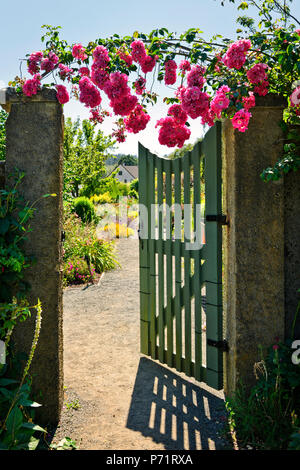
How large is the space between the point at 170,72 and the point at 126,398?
259 cm

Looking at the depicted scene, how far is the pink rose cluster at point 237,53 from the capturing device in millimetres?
2387

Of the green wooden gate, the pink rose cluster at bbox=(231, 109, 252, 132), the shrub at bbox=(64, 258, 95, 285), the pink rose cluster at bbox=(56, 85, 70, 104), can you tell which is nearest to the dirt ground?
the green wooden gate

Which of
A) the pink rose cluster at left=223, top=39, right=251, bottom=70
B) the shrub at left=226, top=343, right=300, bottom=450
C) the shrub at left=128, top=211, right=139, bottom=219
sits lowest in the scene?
the shrub at left=226, top=343, right=300, bottom=450

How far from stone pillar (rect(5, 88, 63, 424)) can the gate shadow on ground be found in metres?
0.81

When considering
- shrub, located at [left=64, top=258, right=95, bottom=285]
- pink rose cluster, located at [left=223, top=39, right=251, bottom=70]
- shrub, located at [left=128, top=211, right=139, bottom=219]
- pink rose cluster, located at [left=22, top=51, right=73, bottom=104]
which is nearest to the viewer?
pink rose cluster, located at [left=223, top=39, right=251, bottom=70]

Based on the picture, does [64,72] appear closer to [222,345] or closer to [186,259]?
[186,259]

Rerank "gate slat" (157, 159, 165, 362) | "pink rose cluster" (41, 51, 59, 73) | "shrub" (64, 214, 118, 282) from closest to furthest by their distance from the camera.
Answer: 1. "pink rose cluster" (41, 51, 59, 73)
2. "gate slat" (157, 159, 165, 362)
3. "shrub" (64, 214, 118, 282)

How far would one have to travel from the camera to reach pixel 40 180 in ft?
8.95

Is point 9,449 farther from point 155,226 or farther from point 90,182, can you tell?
point 90,182

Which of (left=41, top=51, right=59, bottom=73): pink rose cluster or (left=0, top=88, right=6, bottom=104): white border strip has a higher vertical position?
(left=41, top=51, right=59, bottom=73): pink rose cluster

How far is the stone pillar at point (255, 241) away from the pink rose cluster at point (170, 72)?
55cm

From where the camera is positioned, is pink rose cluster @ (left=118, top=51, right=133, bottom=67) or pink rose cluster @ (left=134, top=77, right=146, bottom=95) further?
pink rose cluster @ (left=134, top=77, right=146, bottom=95)

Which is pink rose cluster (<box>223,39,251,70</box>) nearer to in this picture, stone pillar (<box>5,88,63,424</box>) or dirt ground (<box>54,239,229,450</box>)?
stone pillar (<box>5,88,63,424</box>)

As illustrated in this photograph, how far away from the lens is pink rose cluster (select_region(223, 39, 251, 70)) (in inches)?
94.0
